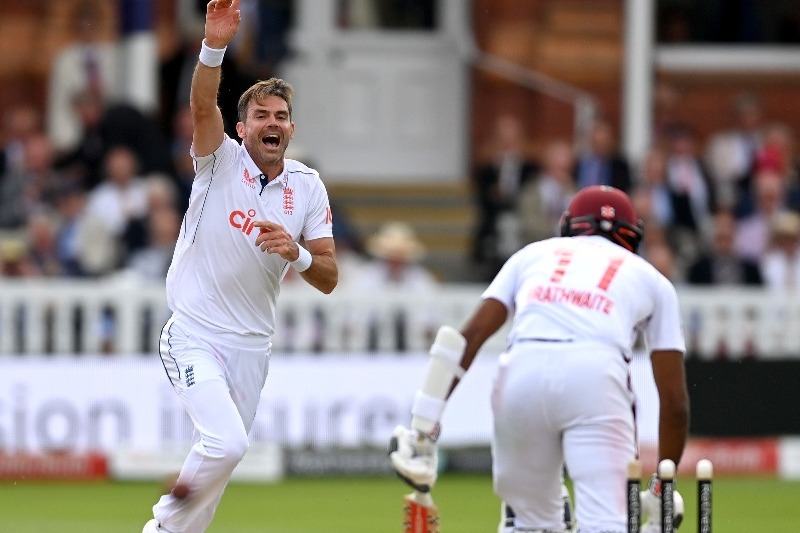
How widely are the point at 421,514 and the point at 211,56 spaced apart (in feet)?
6.84

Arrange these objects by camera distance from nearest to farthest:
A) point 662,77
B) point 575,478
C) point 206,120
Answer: point 575,478, point 206,120, point 662,77

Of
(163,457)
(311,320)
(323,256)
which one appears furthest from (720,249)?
(323,256)

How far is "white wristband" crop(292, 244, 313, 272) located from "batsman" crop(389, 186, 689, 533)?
3.12 ft

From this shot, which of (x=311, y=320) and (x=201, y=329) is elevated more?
(x=201, y=329)

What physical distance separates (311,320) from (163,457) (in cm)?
159

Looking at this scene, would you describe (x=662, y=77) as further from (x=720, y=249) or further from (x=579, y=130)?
(x=720, y=249)

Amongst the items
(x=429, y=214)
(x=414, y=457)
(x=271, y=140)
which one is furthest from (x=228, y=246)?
(x=429, y=214)

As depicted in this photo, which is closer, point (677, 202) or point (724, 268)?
point (724, 268)

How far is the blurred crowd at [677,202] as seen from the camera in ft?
51.2

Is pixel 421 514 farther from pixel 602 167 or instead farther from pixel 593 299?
pixel 602 167

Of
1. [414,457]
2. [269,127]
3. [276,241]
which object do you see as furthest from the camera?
[269,127]

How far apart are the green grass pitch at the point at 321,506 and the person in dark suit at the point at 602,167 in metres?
2.99

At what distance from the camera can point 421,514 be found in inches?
283

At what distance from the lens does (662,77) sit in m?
19.5
